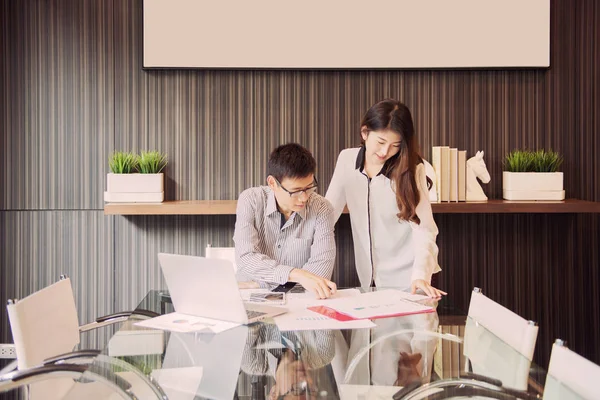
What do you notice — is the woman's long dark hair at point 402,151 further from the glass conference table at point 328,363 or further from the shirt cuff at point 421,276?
the glass conference table at point 328,363

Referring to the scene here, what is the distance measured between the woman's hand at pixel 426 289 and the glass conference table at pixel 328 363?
0.37 metres

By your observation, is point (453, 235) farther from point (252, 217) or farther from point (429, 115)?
point (252, 217)

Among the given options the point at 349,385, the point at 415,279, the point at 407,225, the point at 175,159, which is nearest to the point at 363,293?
the point at 415,279

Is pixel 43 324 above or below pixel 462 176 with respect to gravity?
below

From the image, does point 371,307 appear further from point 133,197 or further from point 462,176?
point 133,197

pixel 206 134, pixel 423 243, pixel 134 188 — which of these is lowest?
pixel 423 243

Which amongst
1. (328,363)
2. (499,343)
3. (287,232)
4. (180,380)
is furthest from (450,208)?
(180,380)

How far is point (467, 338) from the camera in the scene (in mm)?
1814

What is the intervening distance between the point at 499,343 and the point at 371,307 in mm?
466

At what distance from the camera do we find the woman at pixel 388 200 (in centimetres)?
258

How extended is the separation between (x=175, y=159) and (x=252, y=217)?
45.5 inches

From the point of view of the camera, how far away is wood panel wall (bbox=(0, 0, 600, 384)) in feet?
11.5

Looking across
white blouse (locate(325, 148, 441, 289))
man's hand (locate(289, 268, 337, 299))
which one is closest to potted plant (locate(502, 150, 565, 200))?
white blouse (locate(325, 148, 441, 289))

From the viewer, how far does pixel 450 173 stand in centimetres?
336
